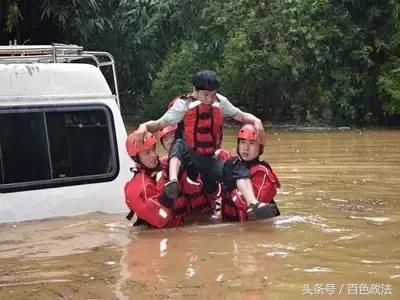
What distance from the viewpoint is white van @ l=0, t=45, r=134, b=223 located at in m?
7.15

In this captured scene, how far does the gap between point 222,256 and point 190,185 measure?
5.77 feet

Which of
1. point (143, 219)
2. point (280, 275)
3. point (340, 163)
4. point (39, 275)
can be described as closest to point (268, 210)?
point (143, 219)

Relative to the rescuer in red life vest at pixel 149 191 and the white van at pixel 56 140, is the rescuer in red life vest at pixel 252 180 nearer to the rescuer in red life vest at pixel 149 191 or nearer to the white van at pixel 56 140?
the rescuer in red life vest at pixel 149 191

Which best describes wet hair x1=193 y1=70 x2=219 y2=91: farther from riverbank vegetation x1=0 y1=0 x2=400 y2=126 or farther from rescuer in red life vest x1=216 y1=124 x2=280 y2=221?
riverbank vegetation x1=0 y1=0 x2=400 y2=126

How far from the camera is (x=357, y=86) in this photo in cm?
2656

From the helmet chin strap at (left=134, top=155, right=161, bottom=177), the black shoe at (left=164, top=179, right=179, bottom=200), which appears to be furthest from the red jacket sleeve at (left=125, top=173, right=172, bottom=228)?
the black shoe at (left=164, top=179, right=179, bottom=200)

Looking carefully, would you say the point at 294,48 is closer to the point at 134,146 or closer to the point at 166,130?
the point at 166,130

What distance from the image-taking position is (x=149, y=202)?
7613mm

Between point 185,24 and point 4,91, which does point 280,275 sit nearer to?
Result: point 4,91

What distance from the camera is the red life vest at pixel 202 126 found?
25.8 feet

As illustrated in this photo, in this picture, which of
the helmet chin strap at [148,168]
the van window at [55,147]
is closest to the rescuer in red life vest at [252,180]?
the helmet chin strap at [148,168]

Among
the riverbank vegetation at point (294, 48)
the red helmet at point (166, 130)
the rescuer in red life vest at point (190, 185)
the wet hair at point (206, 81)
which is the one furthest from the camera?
the riverbank vegetation at point (294, 48)

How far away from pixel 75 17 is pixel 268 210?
12.5 m

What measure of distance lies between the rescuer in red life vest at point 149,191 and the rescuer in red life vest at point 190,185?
19 centimetres
